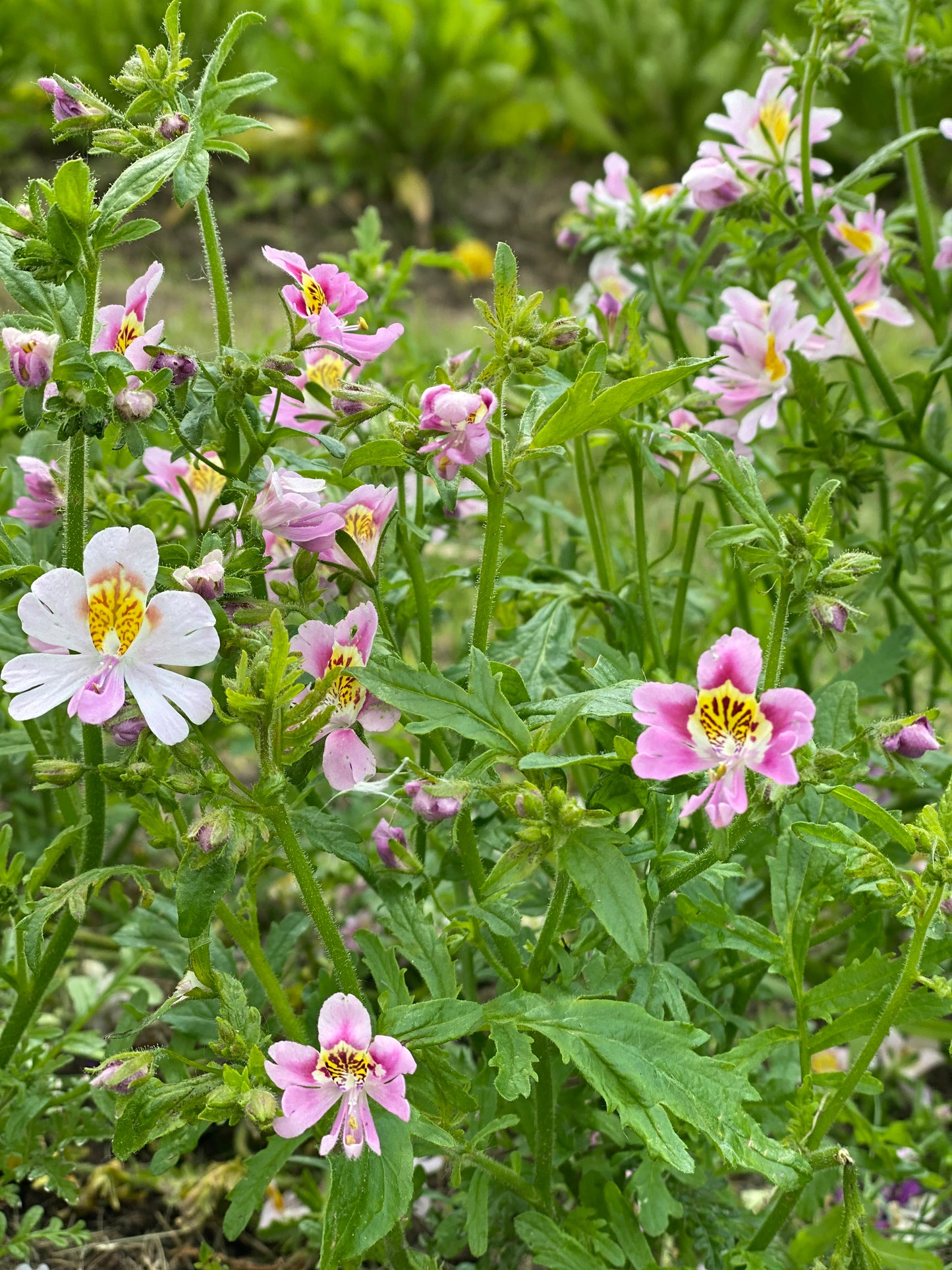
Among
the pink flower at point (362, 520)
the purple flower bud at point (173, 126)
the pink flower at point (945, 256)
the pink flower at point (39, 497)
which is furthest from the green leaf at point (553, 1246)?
the pink flower at point (945, 256)

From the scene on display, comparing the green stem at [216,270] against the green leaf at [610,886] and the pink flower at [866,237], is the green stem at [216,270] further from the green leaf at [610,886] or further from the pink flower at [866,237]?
the pink flower at [866,237]

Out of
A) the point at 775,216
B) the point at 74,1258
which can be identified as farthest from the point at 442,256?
the point at 74,1258

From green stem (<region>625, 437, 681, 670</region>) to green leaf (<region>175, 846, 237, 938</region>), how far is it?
68cm

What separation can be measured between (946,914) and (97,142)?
46.7 inches

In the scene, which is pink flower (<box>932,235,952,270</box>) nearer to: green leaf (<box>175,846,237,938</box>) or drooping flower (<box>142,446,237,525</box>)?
drooping flower (<box>142,446,237,525</box>)

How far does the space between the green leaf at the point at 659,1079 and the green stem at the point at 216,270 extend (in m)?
0.79

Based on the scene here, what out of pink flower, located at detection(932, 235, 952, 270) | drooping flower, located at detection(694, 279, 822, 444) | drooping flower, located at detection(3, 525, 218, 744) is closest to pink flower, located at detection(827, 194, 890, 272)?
pink flower, located at detection(932, 235, 952, 270)

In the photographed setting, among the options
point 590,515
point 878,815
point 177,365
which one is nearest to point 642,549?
point 590,515

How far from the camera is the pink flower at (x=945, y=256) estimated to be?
80.0 inches

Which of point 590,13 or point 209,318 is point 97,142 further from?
point 590,13

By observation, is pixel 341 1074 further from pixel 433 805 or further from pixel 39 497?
pixel 39 497

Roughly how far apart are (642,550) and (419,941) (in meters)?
0.62

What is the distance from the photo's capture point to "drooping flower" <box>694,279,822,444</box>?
1.85m

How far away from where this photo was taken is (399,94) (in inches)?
254
